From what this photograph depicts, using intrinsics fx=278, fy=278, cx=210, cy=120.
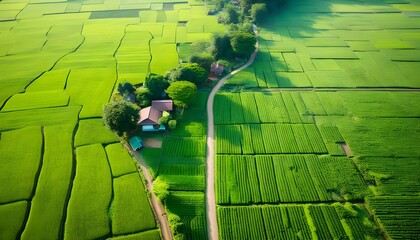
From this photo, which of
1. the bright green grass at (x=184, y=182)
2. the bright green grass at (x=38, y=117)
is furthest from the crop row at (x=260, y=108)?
the bright green grass at (x=38, y=117)

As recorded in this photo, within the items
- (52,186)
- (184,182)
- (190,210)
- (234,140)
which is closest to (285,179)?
(234,140)

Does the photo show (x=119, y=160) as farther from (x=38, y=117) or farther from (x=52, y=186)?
(x=38, y=117)

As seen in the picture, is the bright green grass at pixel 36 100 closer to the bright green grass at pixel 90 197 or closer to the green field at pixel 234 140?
the green field at pixel 234 140

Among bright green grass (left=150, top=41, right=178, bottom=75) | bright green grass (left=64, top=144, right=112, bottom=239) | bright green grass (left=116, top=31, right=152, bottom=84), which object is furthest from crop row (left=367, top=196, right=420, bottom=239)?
bright green grass (left=116, top=31, right=152, bottom=84)

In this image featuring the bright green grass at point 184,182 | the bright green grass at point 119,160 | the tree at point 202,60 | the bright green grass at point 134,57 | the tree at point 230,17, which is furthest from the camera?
the tree at point 230,17

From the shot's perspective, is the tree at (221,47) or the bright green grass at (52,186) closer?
the bright green grass at (52,186)

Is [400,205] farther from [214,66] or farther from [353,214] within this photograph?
[214,66]
